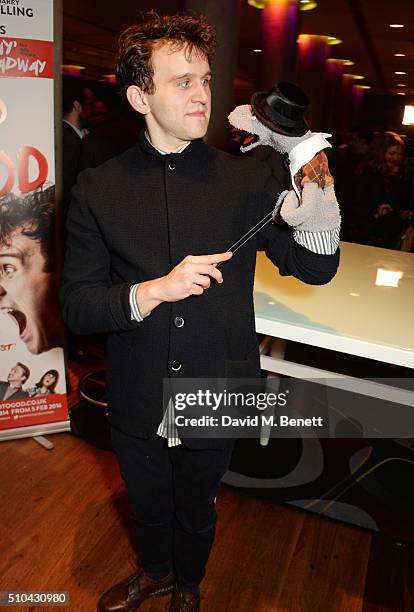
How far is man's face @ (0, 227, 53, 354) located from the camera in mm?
2225

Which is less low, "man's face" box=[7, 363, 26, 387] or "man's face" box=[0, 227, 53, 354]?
"man's face" box=[0, 227, 53, 354]

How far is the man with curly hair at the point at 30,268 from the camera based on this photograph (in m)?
2.19

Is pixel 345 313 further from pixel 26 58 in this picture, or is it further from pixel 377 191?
pixel 377 191

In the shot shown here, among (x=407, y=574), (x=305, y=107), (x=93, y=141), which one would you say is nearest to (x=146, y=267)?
(x=305, y=107)

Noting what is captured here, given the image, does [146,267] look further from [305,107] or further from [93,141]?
[93,141]

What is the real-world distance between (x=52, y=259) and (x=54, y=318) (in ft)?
0.92

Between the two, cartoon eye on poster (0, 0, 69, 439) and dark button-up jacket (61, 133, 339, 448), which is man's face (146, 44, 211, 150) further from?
cartoon eye on poster (0, 0, 69, 439)

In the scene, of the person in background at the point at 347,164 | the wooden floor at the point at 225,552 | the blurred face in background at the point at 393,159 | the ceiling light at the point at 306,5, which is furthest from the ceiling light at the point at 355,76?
the wooden floor at the point at 225,552

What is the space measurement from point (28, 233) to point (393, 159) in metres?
3.07

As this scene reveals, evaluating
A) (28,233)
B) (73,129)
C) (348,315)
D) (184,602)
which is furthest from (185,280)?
(73,129)

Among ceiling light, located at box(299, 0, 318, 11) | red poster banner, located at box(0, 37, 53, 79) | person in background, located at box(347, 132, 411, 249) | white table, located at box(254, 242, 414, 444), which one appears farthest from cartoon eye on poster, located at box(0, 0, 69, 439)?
ceiling light, located at box(299, 0, 318, 11)

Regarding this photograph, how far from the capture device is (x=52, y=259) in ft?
7.62

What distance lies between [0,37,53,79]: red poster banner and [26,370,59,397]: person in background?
1281 millimetres

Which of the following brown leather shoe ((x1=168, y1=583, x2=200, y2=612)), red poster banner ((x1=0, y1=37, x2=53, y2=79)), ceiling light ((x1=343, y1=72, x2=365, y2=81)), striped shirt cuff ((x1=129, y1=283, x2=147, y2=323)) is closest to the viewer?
striped shirt cuff ((x1=129, y1=283, x2=147, y2=323))
